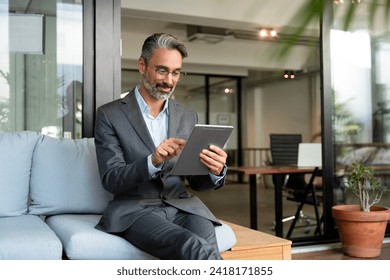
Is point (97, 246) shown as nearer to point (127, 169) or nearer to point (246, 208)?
point (127, 169)

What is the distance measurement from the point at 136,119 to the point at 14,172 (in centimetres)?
81

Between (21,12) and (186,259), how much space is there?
2136mm

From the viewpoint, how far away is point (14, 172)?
2.29 meters

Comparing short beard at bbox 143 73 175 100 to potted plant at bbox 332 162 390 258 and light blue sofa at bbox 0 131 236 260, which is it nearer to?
light blue sofa at bbox 0 131 236 260

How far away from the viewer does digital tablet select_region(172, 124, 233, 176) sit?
156 centimetres

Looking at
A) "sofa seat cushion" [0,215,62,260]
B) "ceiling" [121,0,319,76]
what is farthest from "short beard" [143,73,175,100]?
"ceiling" [121,0,319,76]

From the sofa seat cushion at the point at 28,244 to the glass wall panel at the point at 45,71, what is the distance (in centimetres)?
115

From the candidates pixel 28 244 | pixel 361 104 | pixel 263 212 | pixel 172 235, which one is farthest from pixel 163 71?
pixel 263 212

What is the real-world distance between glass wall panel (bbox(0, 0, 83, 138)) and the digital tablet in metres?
1.43

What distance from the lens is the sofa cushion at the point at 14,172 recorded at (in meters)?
2.24

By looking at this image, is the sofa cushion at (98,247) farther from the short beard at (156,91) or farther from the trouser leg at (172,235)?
the short beard at (156,91)

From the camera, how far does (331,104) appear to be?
378cm

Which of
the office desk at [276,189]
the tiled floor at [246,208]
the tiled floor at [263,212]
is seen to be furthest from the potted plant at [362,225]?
the tiled floor at [246,208]

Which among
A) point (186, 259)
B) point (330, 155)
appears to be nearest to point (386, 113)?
point (330, 155)
